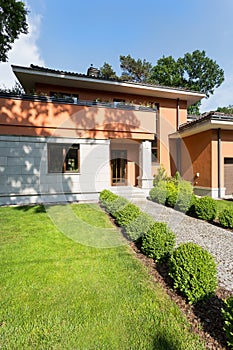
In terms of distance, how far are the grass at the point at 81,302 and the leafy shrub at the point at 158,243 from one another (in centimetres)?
42

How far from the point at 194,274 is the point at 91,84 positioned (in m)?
12.4

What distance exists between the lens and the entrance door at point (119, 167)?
46.5ft

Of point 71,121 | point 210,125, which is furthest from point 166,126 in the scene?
point 71,121

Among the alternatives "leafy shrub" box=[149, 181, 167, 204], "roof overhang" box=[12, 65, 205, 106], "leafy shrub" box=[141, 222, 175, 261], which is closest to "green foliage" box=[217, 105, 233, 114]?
"roof overhang" box=[12, 65, 205, 106]

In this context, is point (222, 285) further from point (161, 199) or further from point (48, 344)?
point (161, 199)

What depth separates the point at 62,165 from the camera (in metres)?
10.7

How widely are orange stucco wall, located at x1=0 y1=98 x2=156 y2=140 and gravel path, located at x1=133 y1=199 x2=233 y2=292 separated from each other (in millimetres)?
4956

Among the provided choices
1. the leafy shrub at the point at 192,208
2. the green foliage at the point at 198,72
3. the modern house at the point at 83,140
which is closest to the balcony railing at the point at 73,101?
the modern house at the point at 83,140

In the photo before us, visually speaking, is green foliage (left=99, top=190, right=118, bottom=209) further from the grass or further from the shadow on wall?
the grass

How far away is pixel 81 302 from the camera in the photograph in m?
3.05

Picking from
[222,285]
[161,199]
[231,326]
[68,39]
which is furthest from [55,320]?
[68,39]

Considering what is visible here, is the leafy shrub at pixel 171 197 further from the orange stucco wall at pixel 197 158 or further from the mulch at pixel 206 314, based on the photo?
the mulch at pixel 206 314

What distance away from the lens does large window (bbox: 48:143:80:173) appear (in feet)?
34.9

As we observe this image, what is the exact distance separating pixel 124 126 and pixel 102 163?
2.57m
